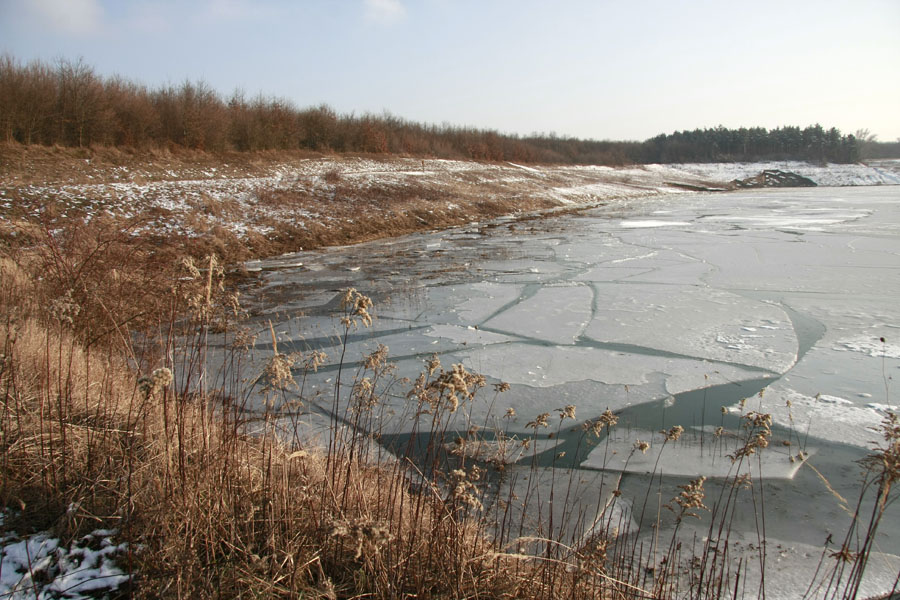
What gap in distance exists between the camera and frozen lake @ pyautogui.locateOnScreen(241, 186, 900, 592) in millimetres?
3648

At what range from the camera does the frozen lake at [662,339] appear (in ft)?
12.0

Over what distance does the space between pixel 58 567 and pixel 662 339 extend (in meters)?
5.50

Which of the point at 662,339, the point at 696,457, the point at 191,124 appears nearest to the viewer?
the point at 696,457

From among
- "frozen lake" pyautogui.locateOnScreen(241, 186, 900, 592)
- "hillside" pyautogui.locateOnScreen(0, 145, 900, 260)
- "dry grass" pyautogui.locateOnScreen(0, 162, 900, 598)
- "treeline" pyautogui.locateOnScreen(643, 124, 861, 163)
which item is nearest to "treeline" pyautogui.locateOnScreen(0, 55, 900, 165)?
"hillside" pyautogui.locateOnScreen(0, 145, 900, 260)

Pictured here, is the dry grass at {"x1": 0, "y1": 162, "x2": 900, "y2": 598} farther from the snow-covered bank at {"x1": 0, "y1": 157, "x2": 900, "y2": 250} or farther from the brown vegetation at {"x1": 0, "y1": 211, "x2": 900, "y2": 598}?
the snow-covered bank at {"x1": 0, "y1": 157, "x2": 900, "y2": 250}

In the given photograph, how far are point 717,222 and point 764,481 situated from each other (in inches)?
666

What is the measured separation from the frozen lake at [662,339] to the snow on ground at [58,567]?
2.28 m

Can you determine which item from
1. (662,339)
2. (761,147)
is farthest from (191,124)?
(761,147)

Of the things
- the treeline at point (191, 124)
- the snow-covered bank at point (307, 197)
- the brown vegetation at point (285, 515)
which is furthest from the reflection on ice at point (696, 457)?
the treeline at point (191, 124)

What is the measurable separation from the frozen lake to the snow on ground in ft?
7.47

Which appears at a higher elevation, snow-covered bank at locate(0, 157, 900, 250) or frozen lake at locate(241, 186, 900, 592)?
snow-covered bank at locate(0, 157, 900, 250)

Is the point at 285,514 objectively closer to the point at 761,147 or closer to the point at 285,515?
the point at 285,515

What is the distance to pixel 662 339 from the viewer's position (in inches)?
235

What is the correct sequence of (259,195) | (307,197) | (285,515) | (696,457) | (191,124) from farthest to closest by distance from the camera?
(191,124)
(307,197)
(259,195)
(696,457)
(285,515)
